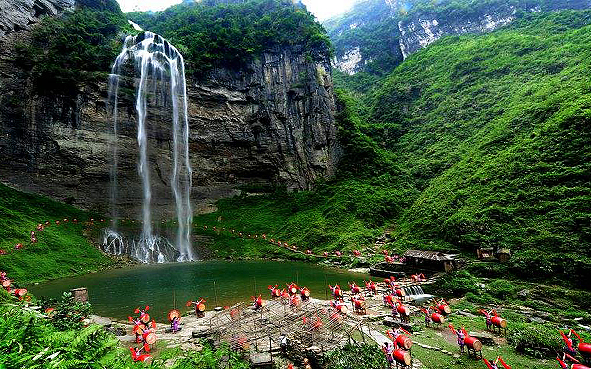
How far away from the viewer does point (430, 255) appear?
2262 centimetres

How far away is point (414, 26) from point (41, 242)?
88.7 metres

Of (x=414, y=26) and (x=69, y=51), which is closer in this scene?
(x=69, y=51)

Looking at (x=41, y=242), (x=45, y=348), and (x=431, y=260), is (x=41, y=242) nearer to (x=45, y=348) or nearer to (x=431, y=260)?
(x=45, y=348)

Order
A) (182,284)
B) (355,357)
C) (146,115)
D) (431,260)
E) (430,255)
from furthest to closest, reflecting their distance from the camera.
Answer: (146,115) → (430,255) → (431,260) → (182,284) → (355,357)

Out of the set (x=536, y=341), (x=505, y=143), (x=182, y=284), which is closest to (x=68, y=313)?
(x=182, y=284)

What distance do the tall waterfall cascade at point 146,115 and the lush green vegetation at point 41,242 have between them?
499 cm

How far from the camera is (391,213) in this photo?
125 ft

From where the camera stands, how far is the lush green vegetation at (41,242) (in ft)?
75.0

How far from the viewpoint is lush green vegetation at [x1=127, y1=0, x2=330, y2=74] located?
1954 inches

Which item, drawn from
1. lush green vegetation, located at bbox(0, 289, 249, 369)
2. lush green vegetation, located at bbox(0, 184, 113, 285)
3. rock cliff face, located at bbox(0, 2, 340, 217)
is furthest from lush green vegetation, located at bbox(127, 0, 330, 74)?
lush green vegetation, located at bbox(0, 289, 249, 369)

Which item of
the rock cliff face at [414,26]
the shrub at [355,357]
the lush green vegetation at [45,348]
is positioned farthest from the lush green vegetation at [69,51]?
the rock cliff face at [414,26]

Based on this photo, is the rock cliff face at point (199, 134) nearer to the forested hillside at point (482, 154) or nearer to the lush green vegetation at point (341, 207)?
the lush green vegetation at point (341, 207)

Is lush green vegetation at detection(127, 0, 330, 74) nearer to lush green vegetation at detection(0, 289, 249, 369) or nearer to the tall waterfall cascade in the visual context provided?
the tall waterfall cascade

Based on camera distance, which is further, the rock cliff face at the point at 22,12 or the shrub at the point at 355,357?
the rock cliff face at the point at 22,12
